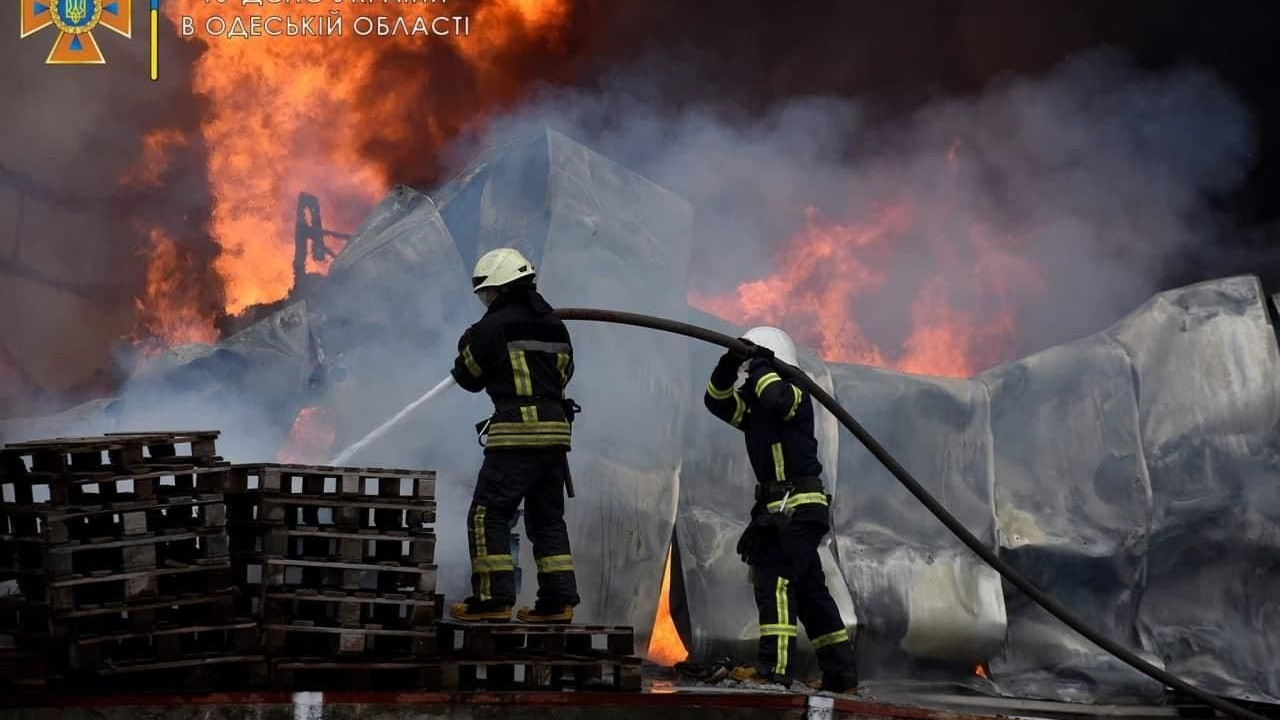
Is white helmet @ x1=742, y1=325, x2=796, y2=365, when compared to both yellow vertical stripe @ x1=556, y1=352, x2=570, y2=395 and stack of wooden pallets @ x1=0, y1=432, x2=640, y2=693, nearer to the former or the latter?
yellow vertical stripe @ x1=556, y1=352, x2=570, y2=395

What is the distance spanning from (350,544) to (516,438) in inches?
40.6

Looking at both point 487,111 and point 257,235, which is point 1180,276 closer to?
point 487,111

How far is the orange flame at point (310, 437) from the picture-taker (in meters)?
8.67

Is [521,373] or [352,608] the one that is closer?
[352,608]

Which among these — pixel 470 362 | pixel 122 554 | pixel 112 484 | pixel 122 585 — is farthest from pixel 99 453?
pixel 470 362

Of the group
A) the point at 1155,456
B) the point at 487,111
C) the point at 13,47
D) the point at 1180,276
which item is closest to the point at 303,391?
the point at 487,111

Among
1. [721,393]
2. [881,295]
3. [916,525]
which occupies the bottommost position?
[916,525]

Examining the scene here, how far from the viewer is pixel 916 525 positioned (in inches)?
344

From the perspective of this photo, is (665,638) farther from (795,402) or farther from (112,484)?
(112,484)

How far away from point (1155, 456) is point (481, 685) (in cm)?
460

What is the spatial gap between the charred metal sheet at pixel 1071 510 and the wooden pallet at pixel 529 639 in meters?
2.91

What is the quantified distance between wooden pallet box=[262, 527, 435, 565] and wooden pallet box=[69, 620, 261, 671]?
0.37m

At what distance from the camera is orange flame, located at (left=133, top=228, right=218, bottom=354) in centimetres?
1070

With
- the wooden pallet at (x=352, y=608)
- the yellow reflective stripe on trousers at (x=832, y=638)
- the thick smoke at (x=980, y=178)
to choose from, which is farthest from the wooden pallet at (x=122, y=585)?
the thick smoke at (x=980, y=178)
